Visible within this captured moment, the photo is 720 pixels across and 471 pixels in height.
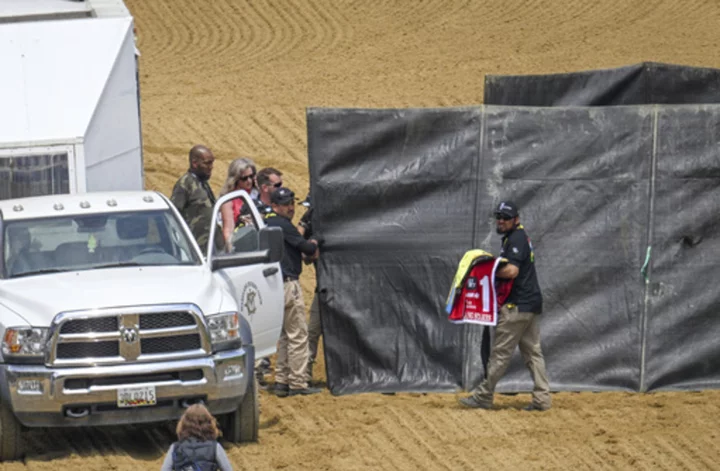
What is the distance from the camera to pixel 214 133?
23.7 m

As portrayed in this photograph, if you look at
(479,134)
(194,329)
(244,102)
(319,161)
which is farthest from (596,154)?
(244,102)

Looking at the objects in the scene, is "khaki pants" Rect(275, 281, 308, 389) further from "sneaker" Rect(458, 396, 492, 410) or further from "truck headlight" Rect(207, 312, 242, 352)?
"truck headlight" Rect(207, 312, 242, 352)

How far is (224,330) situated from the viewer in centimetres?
1025

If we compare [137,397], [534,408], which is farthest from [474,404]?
[137,397]

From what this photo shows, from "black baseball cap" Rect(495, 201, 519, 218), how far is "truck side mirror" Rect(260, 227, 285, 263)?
1.88 m

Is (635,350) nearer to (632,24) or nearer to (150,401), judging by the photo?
(150,401)

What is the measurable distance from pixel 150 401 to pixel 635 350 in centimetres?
457

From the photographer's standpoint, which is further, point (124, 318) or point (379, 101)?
point (379, 101)

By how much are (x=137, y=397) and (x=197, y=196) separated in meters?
3.49

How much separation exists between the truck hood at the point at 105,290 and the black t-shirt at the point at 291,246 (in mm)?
1575

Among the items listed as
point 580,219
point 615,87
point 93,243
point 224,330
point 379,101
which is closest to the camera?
point 224,330

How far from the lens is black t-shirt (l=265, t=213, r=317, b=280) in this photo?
40.0 ft

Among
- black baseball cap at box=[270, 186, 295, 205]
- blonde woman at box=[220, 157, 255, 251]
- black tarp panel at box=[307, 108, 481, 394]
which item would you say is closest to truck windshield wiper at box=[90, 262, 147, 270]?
black baseball cap at box=[270, 186, 295, 205]

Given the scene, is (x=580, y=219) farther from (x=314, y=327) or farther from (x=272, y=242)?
(x=272, y=242)
